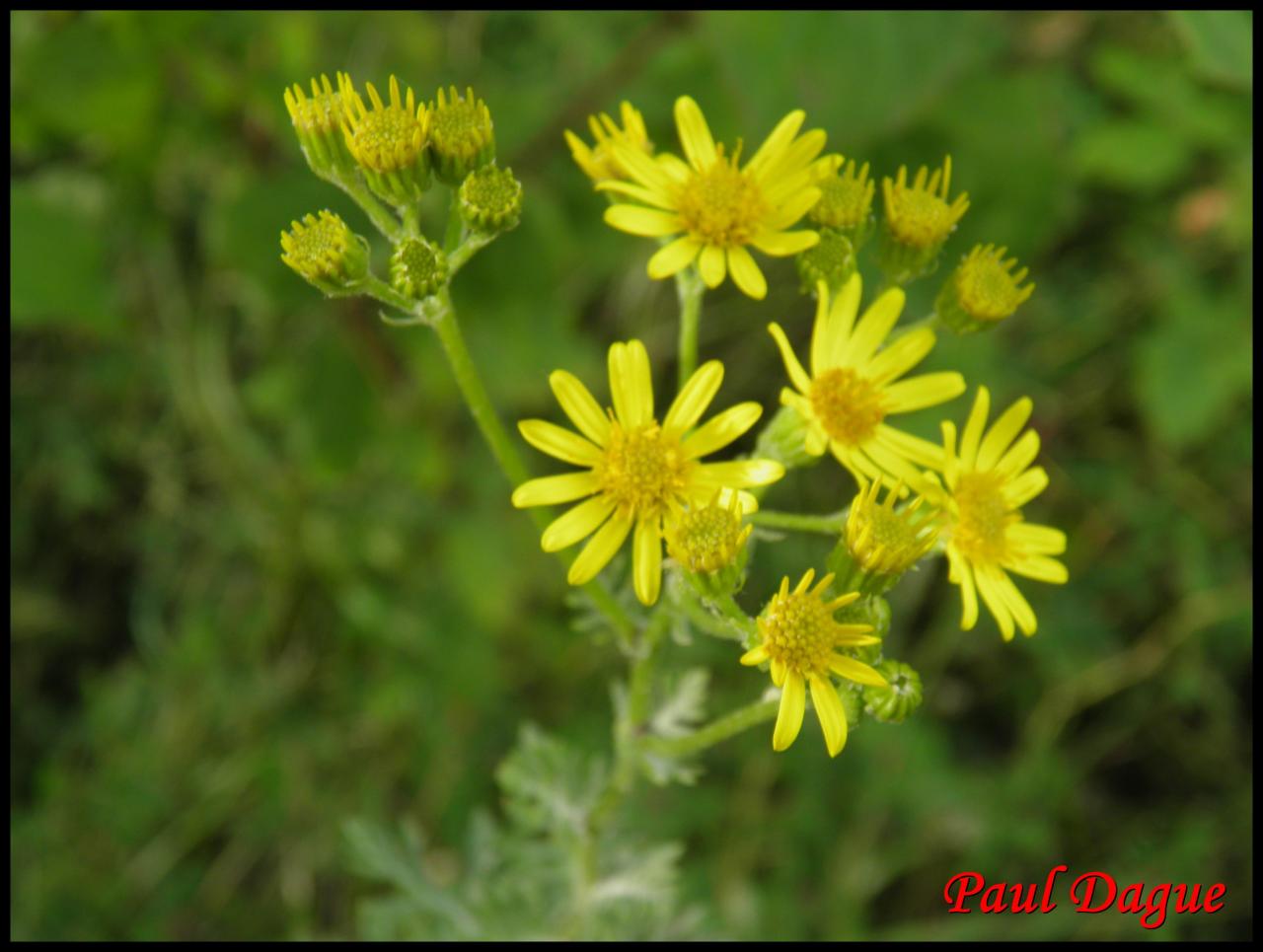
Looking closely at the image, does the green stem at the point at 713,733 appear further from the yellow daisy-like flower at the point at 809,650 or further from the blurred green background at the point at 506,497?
the blurred green background at the point at 506,497

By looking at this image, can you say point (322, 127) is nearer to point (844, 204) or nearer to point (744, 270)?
point (744, 270)

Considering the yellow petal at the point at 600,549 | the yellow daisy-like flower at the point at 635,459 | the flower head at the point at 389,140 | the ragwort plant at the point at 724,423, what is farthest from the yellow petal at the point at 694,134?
the yellow petal at the point at 600,549

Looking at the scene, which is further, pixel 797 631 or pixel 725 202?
pixel 725 202

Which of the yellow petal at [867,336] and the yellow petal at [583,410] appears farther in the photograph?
the yellow petal at [867,336]

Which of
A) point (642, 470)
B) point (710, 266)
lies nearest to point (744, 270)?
point (710, 266)

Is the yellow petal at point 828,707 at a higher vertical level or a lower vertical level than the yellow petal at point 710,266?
lower

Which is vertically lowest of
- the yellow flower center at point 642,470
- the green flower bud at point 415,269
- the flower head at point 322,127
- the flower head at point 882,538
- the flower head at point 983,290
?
the flower head at point 882,538

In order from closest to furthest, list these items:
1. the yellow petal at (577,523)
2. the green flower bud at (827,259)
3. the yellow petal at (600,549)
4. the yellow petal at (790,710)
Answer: the yellow petal at (790,710) → the yellow petal at (600,549) → the yellow petal at (577,523) → the green flower bud at (827,259)
